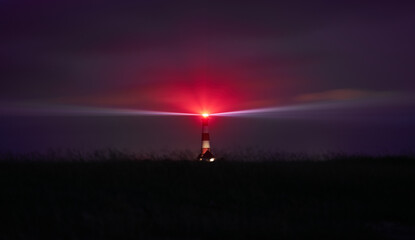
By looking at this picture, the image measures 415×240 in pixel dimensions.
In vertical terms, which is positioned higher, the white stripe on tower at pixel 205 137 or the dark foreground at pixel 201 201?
the white stripe on tower at pixel 205 137

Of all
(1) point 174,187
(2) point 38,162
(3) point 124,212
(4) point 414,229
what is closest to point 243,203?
(1) point 174,187

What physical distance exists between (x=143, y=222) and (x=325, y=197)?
4.19 metres

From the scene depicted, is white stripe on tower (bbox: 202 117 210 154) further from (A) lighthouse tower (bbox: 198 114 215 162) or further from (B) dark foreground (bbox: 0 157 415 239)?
(B) dark foreground (bbox: 0 157 415 239)

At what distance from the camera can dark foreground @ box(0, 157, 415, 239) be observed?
24.2ft

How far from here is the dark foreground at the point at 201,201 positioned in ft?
24.2

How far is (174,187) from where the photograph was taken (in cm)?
1071

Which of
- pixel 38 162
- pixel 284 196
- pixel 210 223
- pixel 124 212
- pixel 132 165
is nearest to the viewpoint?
pixel 210 223

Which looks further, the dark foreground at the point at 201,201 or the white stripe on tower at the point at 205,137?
the white stripe on tower at the point at 205,137

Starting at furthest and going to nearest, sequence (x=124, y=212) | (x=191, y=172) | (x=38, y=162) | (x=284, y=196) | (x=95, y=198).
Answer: (x=38, y=162) → (x=191, y=172) → (x=284, y=196) → (x=95, y=198) → (x=124, y=212)

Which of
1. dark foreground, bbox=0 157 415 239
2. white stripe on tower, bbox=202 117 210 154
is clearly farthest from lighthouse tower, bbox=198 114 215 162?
dark foreground, bbox=0 157 415 239

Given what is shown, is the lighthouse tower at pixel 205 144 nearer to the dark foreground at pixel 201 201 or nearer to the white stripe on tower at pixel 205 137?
the white stripe on tower at pixel 205 137

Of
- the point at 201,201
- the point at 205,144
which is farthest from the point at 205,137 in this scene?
the point at 201,201

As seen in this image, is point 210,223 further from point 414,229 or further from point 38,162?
point 38,162

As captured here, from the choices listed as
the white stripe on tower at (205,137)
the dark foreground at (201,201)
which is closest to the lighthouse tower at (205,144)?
the white stripe on tower at (205,137)
